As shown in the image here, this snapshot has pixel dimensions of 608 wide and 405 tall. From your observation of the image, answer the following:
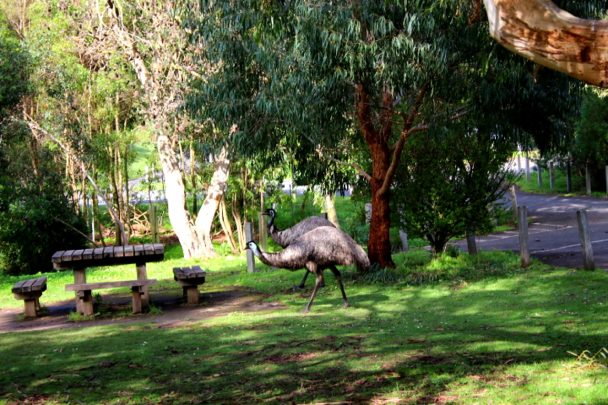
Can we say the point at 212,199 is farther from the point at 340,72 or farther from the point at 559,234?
the point at 340,72

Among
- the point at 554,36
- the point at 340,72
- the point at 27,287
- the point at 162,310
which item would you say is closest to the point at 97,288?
the point at 162,310

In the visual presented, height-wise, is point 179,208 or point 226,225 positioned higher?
point 179,208

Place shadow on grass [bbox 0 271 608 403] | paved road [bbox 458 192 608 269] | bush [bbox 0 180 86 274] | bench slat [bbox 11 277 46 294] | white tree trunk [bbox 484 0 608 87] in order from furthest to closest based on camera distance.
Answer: bush [bbox 0 180 86 274]
paved road [bbox 458 192 608 269]
bench slat [bbox 11 277 46 294]
shadow on grass [bbox 0 271 608 403]
white tree trunk [bbox 484 0 608 87]

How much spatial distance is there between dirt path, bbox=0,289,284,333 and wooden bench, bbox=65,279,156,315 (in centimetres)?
30

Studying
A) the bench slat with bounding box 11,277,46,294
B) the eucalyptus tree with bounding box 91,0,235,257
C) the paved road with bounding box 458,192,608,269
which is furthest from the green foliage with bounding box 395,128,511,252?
the bench slat with bounding box 11,277,46,294

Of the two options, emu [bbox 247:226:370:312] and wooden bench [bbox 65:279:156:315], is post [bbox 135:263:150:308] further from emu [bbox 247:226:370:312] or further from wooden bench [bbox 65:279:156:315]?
emu [bbox 247:226:370:312]

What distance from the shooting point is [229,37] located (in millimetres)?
16484

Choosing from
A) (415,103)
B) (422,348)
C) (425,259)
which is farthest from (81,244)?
(422,348)

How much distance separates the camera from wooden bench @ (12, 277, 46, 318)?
15148 mm

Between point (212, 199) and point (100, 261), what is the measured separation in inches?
500

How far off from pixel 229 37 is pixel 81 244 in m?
12.9

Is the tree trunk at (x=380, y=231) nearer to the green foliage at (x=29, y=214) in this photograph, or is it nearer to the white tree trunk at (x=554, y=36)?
the green foliage at (x=29, y=214)

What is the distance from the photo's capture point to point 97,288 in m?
14.6

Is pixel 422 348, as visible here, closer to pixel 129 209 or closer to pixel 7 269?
pixel 7 269
